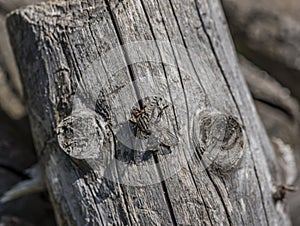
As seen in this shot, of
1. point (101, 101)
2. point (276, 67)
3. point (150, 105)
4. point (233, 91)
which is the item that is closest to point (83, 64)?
point (101, 101)

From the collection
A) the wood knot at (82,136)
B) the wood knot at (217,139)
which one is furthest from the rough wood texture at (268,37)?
the wood knot at (82,136)

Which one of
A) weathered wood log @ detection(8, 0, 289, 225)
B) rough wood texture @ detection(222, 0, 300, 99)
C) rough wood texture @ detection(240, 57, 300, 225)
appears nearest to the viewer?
weathered wood log @ detection(8, 0, 289, 225)

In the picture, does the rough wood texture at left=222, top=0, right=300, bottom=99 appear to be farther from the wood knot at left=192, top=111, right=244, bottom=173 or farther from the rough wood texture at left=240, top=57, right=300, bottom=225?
the wood knot at left=192, top=111, right=244, bottom=173

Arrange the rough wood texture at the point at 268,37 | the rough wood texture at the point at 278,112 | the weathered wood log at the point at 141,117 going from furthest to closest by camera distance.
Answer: the rough wood texture at the point at 268,37, the rough wood texture at the point at 278,112, the weathered wood log at the point at 141,117

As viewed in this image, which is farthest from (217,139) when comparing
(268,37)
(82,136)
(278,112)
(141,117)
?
(268,37)

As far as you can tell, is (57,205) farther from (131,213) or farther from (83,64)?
(83,64)

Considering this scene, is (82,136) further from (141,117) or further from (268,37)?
(268,37)

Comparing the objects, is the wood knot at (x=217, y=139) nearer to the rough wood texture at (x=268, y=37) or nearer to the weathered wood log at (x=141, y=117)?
the weathered wood log at (x=141, y=117)

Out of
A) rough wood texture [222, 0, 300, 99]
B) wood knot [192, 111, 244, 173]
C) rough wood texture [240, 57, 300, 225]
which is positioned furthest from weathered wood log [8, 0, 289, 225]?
rough wood texture [222, 0, 300, 99]

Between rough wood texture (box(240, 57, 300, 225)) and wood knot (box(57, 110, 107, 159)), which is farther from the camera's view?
rough wood texture (box(240, 57, 300, 225))
